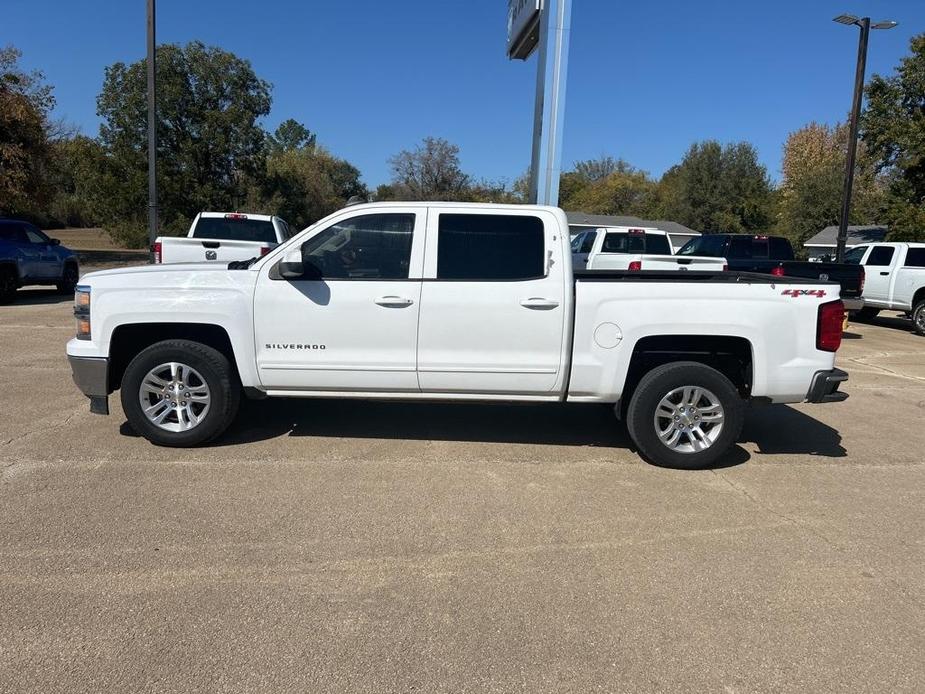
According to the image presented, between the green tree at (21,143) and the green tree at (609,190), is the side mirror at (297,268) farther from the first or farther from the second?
the green tree at (609,190)

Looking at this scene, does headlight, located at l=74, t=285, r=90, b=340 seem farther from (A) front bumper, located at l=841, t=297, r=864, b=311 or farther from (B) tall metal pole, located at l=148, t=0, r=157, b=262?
(A) front bumper, located at l=841, t=297, r=864, b=311

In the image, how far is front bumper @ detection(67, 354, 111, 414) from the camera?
17.9 ft

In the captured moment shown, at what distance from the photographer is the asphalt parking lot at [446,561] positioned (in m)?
2.98

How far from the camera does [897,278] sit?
16047 millimetres

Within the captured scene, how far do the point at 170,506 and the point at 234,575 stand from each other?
1.09 metres

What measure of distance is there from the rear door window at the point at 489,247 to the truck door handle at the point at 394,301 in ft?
1.07

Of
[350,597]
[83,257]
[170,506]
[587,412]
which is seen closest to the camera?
[350,597]

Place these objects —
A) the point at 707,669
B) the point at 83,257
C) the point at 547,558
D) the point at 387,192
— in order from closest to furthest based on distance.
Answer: the point at 707,669 → the point at 547,558 → the point at 83,257 → the point at 387,192

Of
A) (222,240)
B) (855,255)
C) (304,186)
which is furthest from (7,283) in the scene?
(304,186)

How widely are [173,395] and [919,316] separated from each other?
16.2 metres

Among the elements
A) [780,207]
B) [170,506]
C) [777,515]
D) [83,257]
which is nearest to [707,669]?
[777,515]

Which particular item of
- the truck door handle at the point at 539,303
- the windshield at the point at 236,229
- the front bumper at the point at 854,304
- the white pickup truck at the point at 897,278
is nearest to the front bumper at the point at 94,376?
the truck door handle at the point at 539,303

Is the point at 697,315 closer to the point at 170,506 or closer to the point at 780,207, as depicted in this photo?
the point at 170,506

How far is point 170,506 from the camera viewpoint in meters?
4.49
